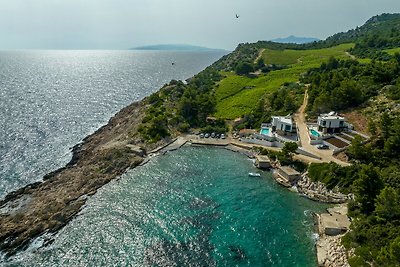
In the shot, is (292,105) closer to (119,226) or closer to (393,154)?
(393,154)

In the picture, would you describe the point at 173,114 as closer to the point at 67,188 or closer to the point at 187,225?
the point at 67,188

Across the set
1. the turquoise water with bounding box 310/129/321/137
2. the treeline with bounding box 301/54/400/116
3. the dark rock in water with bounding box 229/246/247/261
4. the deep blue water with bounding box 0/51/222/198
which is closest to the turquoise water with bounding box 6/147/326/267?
the dark rock in water with bounding box 229/246/247/261

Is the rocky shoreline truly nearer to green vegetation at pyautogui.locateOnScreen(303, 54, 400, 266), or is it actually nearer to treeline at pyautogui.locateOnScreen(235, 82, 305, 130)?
green vegetation at pyautogui.locateOnScreen(303, 54, 400, 266)

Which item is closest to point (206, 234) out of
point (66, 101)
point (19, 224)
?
point (19, 224)

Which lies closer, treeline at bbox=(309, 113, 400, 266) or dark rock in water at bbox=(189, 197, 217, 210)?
treeline at bbox=(309, 113, 400, 266)

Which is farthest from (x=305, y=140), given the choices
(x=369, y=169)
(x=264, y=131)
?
(x=369, y=169)

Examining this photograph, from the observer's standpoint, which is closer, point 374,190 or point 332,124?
point 374,190

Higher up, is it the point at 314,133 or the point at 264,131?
the point at 314,133
